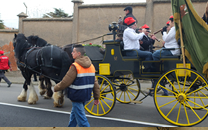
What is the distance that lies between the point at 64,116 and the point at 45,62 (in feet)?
5.69

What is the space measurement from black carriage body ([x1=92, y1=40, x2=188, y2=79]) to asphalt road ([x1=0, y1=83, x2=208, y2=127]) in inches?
37.8

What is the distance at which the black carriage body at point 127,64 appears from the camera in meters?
4.76

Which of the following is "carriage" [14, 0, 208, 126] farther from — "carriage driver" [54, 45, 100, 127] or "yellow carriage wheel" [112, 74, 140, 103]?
"carriage driver" [54, 45, 100, 127]

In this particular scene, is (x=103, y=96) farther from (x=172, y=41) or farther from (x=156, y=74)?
(x=172, y=41)

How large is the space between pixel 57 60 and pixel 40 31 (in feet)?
39.0

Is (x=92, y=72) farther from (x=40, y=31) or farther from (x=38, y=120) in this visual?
(x=40, y=31)

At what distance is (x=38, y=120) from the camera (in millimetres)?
4867

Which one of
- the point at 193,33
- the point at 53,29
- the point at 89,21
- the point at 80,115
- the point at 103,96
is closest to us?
the point at 80,115

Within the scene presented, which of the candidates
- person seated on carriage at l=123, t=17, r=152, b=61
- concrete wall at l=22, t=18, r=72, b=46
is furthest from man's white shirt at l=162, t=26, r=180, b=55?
concrete wall at l=22, t=18, r=72, b=46

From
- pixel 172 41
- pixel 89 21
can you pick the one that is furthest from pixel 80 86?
pixel 89 21

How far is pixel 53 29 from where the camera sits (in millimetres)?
16719

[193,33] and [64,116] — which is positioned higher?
Result: [193,33]

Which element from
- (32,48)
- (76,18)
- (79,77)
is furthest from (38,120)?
(76,18)

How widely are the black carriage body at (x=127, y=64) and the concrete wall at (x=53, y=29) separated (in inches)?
443
